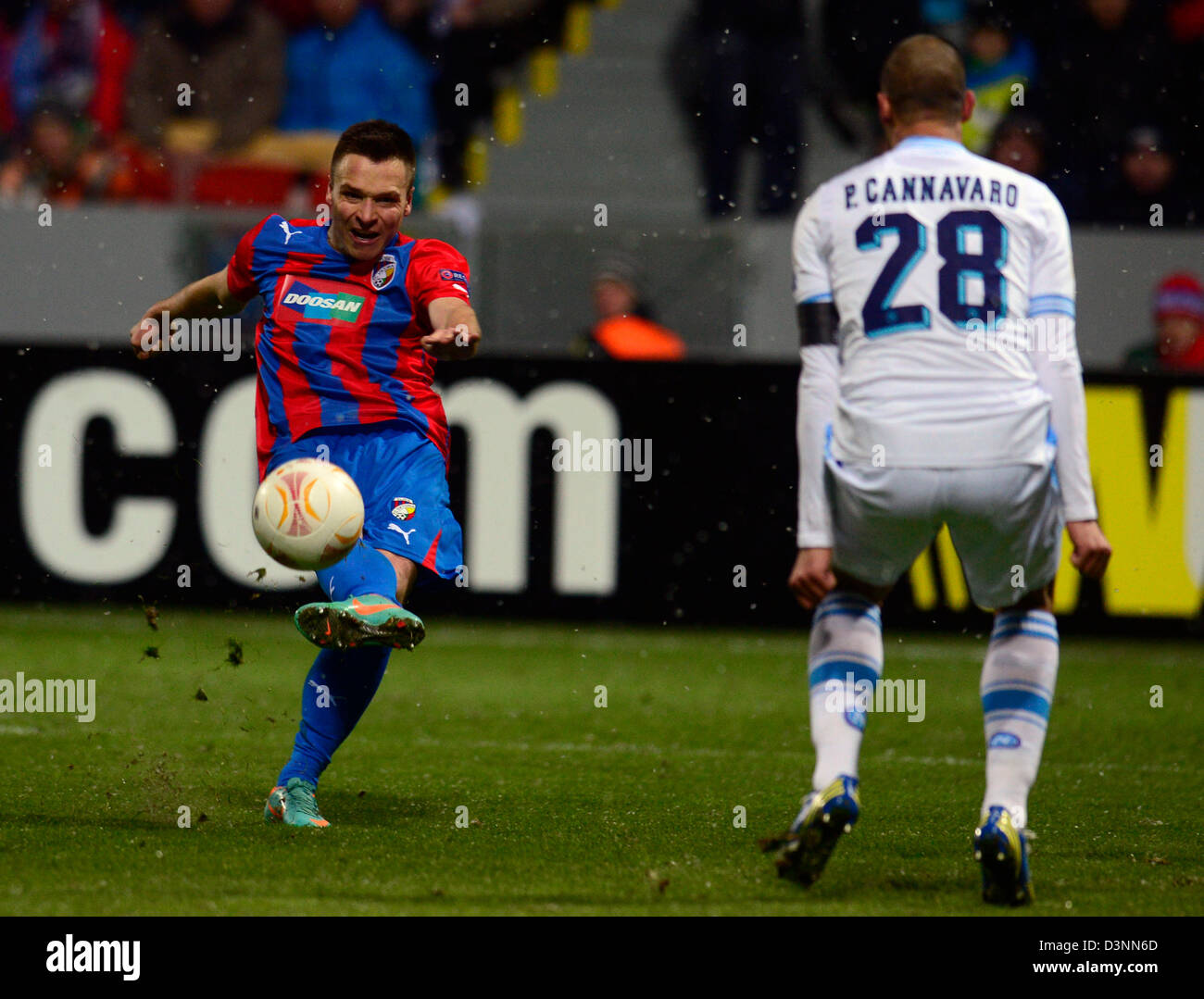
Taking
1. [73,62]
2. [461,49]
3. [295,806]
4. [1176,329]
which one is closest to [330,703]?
[295,806]

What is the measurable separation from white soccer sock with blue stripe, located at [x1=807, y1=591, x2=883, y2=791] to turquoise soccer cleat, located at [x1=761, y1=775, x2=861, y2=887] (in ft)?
0.28

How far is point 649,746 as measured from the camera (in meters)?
7.19

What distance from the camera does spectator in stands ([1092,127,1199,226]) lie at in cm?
1134

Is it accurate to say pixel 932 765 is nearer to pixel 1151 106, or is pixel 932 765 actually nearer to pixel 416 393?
pixel 416 393

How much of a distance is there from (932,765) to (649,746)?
1.09 m

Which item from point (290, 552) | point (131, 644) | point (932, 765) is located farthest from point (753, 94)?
point (290, 552)

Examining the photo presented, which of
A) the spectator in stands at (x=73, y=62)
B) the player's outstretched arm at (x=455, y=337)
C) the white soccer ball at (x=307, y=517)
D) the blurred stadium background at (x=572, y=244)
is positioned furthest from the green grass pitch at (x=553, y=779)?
the spectator in stands at (x=73, y=62)

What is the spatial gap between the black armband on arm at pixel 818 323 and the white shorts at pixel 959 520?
0.97 feet

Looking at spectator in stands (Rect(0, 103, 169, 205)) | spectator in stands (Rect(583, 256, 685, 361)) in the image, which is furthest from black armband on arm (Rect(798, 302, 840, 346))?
spectator in stands (Rect(0, 103, 169, 205))

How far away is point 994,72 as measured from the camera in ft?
38.5

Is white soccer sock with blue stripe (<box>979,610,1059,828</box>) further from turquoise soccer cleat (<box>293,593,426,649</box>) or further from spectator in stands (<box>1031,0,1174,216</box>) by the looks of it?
spectator in stands (<box>1031,0,1174,216</box>)

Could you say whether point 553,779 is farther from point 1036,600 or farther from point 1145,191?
point 1145,191

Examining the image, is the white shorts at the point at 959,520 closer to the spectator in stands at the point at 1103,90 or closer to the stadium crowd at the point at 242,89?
the spectator in stands at the point at 1103,90

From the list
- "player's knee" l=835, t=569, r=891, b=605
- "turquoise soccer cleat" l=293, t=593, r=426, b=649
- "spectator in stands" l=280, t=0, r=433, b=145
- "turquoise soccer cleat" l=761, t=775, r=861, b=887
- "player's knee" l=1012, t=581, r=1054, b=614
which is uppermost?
"spectator in stands" l=280, t=0, r=433, b=145
